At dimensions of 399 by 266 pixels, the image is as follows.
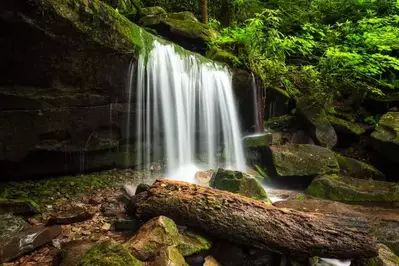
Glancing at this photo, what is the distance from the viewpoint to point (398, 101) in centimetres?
1084

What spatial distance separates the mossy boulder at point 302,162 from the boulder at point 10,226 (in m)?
5.21

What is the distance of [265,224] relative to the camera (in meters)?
3.41

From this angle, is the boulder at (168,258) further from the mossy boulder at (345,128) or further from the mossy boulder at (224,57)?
the mossy boulder at (345,128)

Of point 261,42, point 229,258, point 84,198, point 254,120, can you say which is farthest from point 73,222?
point 261,42

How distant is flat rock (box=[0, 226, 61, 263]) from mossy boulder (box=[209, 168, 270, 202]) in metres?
2.65

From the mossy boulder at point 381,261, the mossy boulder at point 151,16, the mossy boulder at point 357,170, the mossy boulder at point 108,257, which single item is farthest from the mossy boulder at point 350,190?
the mossy boulder at point 151,16

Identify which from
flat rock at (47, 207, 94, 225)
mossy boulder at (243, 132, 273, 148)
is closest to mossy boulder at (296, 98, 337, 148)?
mossy boulder at (243, 132, 273, 148)

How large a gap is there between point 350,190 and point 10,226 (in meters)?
5.87

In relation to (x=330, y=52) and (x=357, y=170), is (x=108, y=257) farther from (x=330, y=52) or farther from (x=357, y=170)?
(x=330, y=52)

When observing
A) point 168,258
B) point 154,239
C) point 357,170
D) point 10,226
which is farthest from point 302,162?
point 10,226

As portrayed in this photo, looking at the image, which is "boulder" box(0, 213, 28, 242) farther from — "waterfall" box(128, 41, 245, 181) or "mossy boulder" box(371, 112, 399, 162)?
"mossy boulder" box(371, 112, 399, 162)

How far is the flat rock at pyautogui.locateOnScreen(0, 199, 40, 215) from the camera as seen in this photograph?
4.20 m

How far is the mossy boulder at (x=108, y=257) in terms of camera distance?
254cm

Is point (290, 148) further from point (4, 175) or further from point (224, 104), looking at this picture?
point (4, 175)
